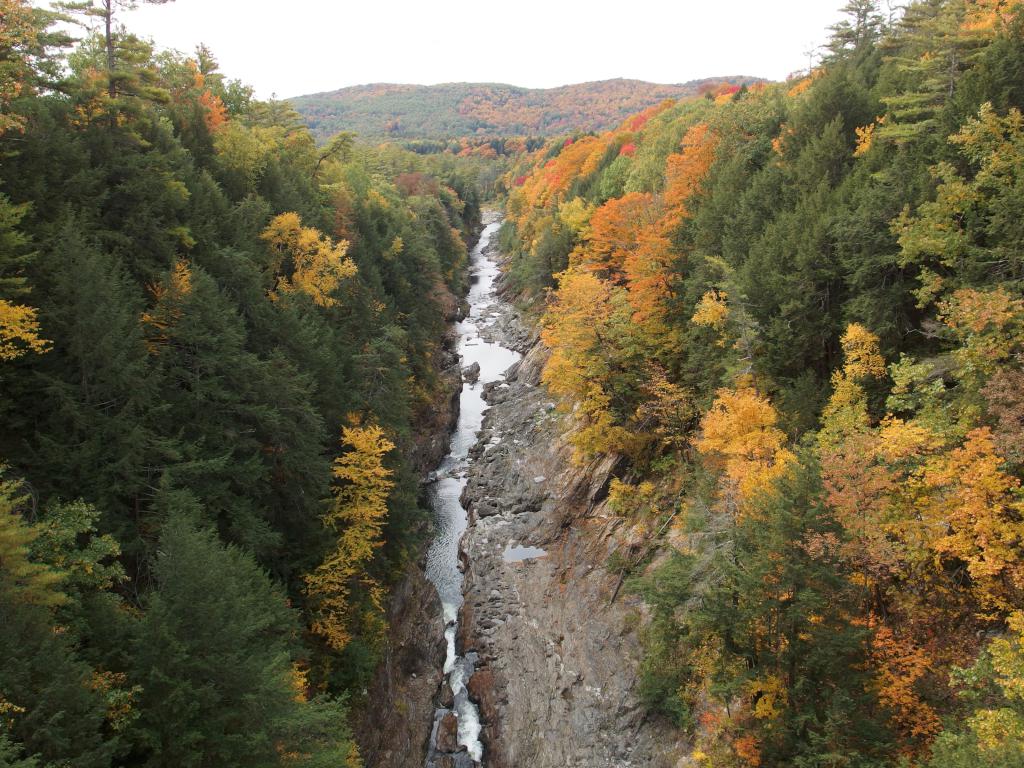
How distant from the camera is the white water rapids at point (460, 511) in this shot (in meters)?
24.9

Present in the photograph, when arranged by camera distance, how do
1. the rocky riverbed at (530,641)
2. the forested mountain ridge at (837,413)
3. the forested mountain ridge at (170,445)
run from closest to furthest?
the forested mountain ridge at (170,445)
the forested mountain ridge at (837,413)
the rocky riverbed at (530,641)

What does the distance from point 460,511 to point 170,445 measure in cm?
2276

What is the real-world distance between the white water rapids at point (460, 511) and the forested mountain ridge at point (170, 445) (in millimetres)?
3394

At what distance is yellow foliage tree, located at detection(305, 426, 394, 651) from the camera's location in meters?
21.4

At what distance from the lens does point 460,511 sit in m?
37.6

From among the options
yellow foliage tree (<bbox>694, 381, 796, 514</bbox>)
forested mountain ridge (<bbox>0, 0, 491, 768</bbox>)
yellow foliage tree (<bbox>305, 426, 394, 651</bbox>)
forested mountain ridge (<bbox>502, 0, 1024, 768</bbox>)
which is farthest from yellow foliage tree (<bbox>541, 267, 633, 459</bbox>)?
yellow foliage tree (<bbox>305, 426, 394, 651</bbox>)

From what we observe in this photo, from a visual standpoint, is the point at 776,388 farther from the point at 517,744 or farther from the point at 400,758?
the point at 400,758

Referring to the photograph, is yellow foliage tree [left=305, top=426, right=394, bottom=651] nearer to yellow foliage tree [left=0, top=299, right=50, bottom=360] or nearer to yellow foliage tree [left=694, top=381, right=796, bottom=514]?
yellow foliage tree [left=0, top=299, right=50, bottom=360]

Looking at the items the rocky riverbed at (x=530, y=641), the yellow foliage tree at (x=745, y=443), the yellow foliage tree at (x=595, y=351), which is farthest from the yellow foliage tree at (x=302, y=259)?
the yellow foliage tree at (x=745, y=443)

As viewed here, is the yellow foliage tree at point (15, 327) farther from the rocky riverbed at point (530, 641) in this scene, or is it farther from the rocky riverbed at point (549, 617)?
the rocky riverbed at point (549, 617)

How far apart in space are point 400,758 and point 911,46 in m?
41.1

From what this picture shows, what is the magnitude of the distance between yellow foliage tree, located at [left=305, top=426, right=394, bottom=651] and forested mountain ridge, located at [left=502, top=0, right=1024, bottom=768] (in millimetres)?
10599

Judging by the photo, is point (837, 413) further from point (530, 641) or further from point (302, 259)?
point (302, 259)

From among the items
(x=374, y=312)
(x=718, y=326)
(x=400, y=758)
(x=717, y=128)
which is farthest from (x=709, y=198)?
(x=400, y=758)
